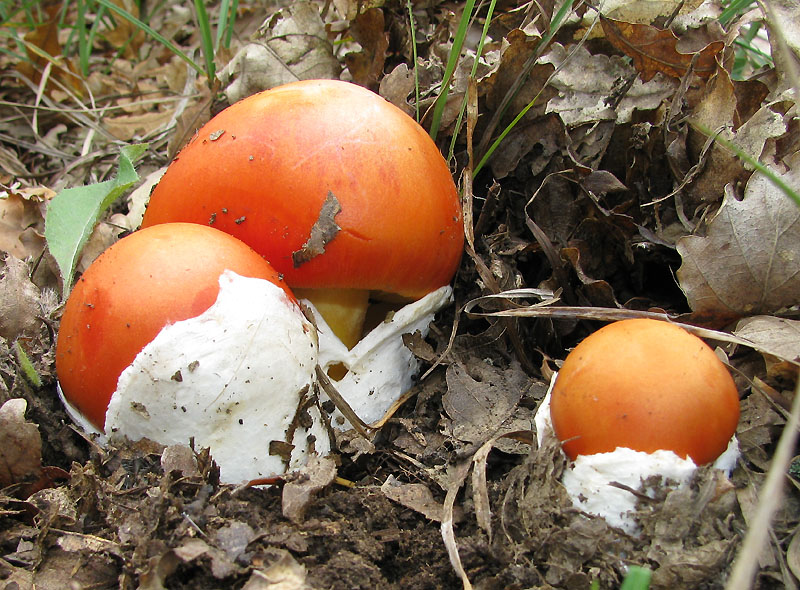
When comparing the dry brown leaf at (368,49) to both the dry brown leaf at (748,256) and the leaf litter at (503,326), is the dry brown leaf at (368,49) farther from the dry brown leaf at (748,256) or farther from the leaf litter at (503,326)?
the dry brown leaf at (748,256)

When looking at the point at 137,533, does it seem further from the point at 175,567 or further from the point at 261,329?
the point at 261,329

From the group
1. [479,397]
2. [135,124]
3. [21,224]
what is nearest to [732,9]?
[479,397]

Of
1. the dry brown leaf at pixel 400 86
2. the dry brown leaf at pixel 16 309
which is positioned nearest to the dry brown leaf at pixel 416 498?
the dry brown leaf at pixel 16 309

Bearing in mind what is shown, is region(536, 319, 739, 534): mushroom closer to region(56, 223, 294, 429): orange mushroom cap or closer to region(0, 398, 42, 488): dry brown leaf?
region(56, 223, 294, 429): orange mushroom cap

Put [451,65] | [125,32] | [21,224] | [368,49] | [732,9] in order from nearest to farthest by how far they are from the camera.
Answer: [451,65]
[732,9]
[21,224]
[368,49]
[125,32]

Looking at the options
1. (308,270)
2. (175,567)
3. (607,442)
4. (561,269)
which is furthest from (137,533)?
(561,269)

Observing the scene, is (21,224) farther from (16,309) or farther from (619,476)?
(619,476)
